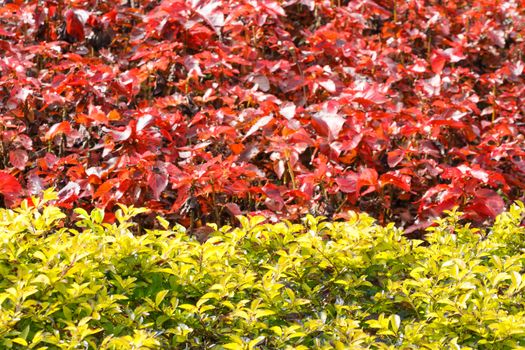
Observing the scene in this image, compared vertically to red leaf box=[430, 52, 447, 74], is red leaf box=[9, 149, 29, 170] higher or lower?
lower

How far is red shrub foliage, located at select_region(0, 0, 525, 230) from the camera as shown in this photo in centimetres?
318

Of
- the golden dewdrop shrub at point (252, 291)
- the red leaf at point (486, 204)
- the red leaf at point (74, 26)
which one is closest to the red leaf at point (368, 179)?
the red leaf at point (486, 204)

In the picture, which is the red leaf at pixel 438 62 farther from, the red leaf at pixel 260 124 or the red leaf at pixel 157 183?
the red leaf at pixel 157 183

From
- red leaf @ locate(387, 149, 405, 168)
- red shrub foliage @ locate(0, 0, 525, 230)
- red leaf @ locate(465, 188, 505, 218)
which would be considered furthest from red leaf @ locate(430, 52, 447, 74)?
red leaf @ locate(465, 188, 505, 218)

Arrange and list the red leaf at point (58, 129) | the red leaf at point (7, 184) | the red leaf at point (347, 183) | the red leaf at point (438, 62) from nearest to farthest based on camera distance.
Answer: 1. the red leaf at point (7, 184)
2. the red leaf at point (347, 183)
3. the red leaf at point (58, 129)
4. the red leaf at point (438, 62)

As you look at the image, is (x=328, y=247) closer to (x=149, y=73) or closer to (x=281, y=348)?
(x=281, y=348)

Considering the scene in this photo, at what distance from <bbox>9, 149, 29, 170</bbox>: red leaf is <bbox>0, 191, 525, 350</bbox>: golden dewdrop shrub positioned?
976 millimetres

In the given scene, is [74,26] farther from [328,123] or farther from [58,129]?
[328,123]

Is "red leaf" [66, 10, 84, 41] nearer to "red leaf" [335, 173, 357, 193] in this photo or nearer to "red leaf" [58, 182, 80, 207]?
"red leaf" [58, 182, 80, 207]

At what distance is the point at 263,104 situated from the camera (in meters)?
3.56

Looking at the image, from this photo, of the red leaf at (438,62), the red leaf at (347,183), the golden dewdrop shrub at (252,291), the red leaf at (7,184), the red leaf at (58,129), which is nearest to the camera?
the golden dewdrop shrub at (252,291)

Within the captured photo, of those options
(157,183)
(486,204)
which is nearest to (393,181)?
(486,204)

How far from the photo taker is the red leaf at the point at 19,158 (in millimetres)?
3326

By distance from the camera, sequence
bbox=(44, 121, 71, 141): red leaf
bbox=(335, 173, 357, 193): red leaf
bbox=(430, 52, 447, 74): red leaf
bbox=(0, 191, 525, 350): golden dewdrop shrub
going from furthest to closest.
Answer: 1. bbox=(430, 52, 447, 74): red leaf
2. bbox=(44, 121, 71, 141): red leaf
3. bbox=(335, 173, 357, 193): red leaf
4. bbox=(0, 191, 525, 350): golden dewdrop shrub
